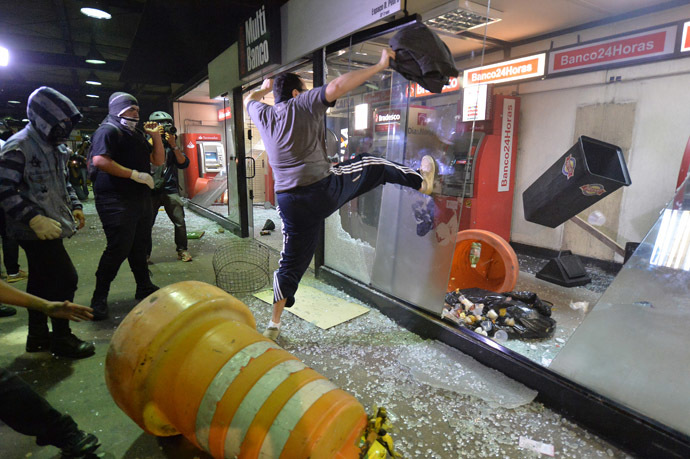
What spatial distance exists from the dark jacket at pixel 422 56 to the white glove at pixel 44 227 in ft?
7.26

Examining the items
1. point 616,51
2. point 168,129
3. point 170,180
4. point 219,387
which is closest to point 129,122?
point 168,129

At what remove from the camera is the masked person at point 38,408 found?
129 centimetres

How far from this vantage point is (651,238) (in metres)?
1.80

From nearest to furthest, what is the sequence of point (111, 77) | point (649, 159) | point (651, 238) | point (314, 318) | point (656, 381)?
point (656, 381) < point (651, 238) < point (314, 318) < point (649, 159) < point (111, 77)

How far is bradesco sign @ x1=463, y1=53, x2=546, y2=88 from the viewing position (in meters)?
4.74

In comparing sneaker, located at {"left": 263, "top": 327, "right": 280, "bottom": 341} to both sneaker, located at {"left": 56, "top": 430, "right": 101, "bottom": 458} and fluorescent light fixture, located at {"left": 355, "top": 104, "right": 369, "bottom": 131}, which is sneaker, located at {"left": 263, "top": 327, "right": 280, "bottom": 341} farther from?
fluorescent light fixture, located at {"left": 355, "top": 104, "right": 369, "bottom": 131}

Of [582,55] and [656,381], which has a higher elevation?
[582,55]

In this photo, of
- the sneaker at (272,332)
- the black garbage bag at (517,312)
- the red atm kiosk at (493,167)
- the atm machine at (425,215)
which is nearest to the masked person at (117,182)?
the sneaker at (272,332)

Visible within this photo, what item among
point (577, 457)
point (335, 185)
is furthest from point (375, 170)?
point (577, 457)

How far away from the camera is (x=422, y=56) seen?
6.22 feet

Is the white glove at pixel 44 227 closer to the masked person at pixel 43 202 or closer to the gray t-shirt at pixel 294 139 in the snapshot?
the masked person at pixel 43 202

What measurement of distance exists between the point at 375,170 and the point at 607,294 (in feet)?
4.72

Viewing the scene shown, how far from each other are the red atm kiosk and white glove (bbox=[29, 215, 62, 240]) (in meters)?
4.43

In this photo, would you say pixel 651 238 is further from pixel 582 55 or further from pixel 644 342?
pixel 582 55
